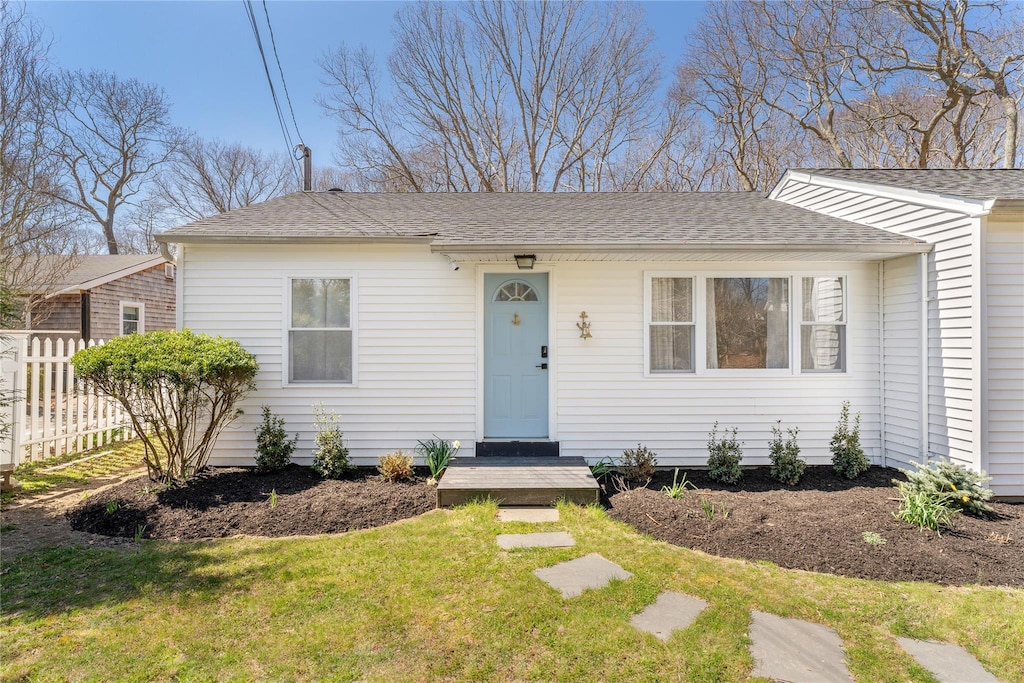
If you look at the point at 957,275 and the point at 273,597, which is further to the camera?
the point at 957,275

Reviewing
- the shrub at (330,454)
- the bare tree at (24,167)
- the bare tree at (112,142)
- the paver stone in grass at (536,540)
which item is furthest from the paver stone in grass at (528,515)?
the bare tree at (112,142)

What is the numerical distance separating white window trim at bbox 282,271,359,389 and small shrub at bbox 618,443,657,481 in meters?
3.34

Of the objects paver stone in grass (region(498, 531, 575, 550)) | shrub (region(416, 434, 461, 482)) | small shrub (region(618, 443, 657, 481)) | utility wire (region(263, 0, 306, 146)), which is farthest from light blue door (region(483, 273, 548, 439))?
utility wire (region(263, 0, 306, 146))

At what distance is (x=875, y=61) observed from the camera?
13.9 m

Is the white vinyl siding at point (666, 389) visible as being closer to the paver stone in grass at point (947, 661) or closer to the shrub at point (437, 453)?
the shrub at point (437, 453)

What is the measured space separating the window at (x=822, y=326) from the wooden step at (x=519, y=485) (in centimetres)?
321

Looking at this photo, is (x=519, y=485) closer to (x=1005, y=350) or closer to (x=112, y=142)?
(x=1005, y=350)

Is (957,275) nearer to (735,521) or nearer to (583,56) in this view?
(735,521)

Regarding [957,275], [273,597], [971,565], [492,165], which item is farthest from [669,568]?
[492,165]

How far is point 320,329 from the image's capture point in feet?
19.6

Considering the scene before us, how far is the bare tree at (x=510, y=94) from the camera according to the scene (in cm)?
1620

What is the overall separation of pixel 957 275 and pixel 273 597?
673 centimetres

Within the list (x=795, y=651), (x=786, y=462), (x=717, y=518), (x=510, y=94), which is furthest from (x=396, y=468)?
(x=510, y=94)

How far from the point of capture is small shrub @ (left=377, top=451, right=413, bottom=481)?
213 inches
